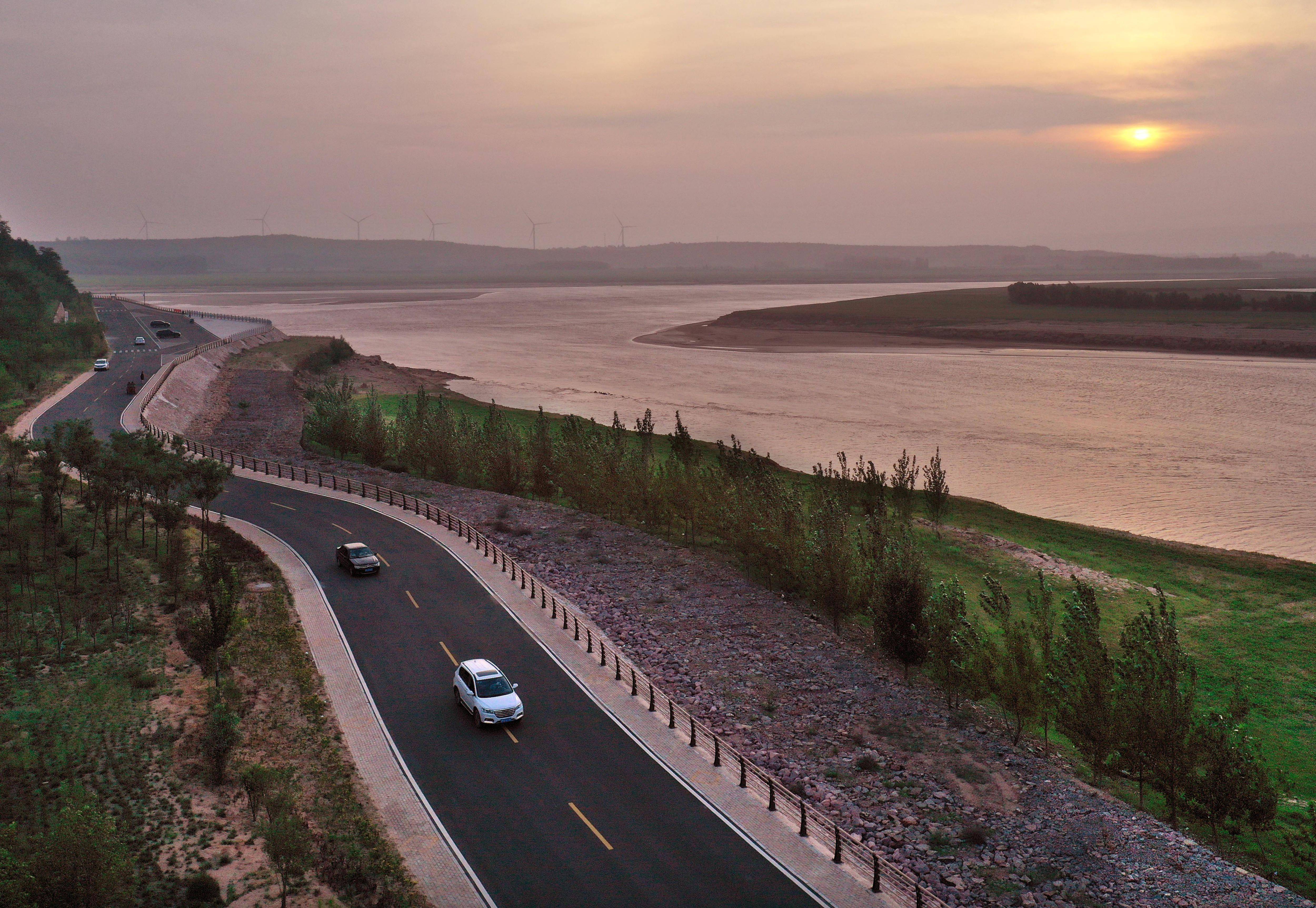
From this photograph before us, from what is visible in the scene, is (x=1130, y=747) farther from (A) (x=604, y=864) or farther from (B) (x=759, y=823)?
(A) (x=604, y=864)

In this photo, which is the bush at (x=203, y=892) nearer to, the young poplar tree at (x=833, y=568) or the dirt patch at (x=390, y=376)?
the young poplar tree at (x=833, y=568)

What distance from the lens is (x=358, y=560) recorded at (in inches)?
1737

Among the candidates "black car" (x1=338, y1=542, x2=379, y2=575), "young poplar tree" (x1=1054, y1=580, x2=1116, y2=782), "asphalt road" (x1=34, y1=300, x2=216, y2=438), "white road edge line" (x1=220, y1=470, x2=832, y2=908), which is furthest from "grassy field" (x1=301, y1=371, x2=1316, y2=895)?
"asphalt road" (x1=34, y1=300, x2=216, y2=438)

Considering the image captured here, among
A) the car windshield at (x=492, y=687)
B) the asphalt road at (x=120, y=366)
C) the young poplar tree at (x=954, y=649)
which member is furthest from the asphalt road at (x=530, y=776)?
the asphalt road at (x=120, y=366)

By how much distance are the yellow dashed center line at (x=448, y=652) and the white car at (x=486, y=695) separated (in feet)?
10.2

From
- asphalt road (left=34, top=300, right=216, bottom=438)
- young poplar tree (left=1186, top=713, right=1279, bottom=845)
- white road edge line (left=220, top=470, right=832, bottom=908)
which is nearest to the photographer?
white road edge line (left=220, top=470, right=832, bottom=908)

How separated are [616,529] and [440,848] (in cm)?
3368

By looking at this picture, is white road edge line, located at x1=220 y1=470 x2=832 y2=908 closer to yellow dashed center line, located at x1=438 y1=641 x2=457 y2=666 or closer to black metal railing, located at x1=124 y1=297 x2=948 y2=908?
black metal railing, located at x1=124 y1=297 x2=948 y2=908

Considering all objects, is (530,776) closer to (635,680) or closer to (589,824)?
(589,824)

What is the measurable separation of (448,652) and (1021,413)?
8389 cm

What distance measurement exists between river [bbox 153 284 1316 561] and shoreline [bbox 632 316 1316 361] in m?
5.77

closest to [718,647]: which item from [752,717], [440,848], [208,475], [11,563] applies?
[752,717]

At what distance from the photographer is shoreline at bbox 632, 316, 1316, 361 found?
486 ft

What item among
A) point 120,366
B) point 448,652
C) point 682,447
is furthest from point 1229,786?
point 120,366
